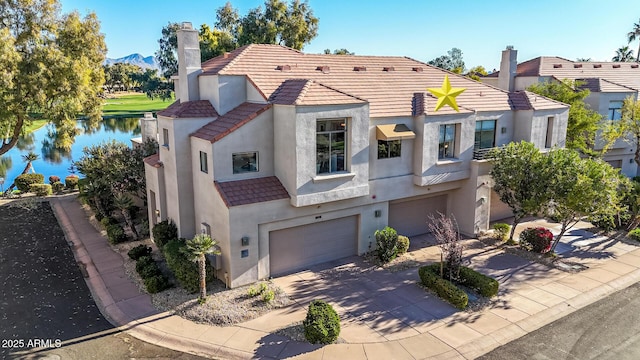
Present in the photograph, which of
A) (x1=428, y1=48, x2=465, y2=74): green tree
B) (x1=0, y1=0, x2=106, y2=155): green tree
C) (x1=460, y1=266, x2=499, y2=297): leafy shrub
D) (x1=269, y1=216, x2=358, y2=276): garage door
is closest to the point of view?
(x1=460, y1=266, x2=499, y2=297): leafy shrub

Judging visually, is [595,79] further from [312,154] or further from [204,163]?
[204,163]

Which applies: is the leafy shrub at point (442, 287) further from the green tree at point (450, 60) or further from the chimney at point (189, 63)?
the green tree at point (450, 60)

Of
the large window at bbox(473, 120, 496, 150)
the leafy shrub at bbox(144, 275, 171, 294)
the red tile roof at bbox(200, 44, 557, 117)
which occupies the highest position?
the red tile roof at bbox(200, 44, 557, 117)

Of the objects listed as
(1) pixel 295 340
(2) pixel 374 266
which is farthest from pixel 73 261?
(2) pixel 374 266

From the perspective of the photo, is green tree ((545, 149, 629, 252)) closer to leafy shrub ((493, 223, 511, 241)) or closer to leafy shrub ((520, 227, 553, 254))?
leafy shrub ((520, 227, 553, 254))

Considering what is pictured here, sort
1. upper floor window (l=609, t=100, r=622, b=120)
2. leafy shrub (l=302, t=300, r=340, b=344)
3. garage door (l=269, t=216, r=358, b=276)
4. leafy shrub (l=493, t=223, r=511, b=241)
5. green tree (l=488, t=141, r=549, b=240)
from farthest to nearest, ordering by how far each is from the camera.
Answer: upper floor window (l=609, t=100, r=622, b=120) < leafy shrub (l=493, t=223, r=511, b=241) < green tree (l=488, t=141, r=549, b=240) < garage door (l=269, t=216, r=358, b=276) < leafy shrub (l=302, t=300, r=340, b=344)

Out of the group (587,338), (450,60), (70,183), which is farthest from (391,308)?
(450,60)

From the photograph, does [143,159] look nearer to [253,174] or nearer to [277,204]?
[253,174]

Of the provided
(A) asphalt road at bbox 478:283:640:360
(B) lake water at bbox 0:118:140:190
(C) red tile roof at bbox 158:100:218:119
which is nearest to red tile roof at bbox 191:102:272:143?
(C) red tile roof at bbox 158:100:218:119
